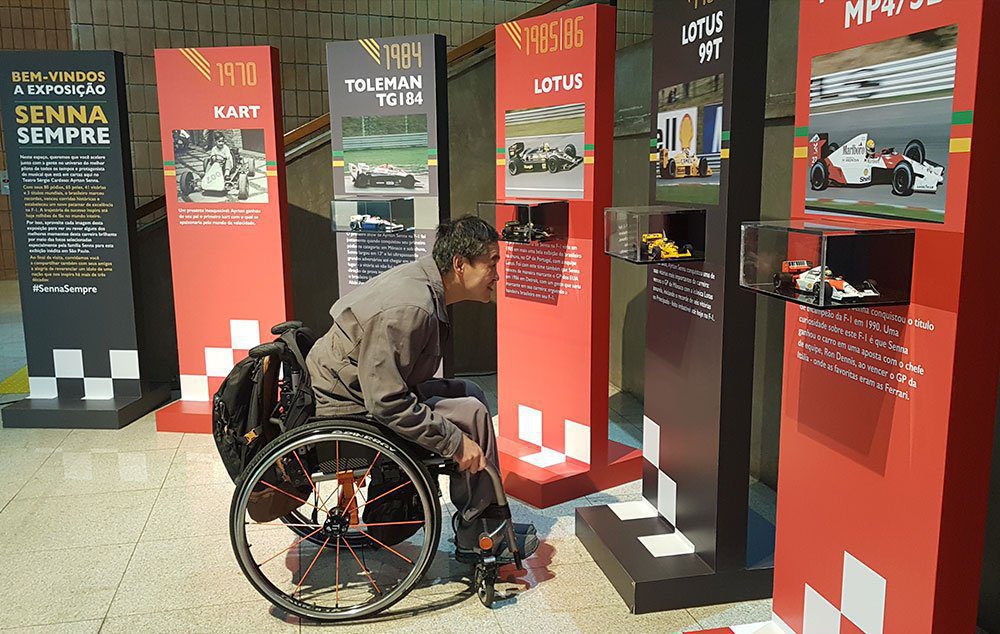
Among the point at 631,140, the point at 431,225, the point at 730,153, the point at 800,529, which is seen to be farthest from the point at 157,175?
the point at 800,529

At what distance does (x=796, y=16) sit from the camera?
123 inches

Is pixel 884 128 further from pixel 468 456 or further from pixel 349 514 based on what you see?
pixel 349 514

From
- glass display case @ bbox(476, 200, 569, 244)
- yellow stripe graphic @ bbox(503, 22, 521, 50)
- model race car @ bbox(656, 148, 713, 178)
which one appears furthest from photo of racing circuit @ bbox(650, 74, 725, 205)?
yellow stripe graphic @ bbox(503, 22, 521, 50)

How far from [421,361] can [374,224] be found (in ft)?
5.65

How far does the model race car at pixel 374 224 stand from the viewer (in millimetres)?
4055

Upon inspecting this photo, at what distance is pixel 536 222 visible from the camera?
3.41m

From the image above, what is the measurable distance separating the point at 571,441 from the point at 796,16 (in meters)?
1.91

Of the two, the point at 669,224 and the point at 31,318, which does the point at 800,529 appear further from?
the point at 31,318

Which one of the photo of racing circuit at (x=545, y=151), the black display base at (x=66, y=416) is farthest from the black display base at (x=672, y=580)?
the black display base at (x=66, y=416)

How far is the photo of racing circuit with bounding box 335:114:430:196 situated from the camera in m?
4.00

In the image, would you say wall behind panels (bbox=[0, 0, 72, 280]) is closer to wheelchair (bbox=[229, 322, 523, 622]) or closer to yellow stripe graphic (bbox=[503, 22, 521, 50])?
yellow stripe graphic (bbox=[503, 22, 521, 50])

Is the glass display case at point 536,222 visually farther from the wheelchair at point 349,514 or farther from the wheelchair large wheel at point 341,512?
the wheelchair large wheel at point 341,512

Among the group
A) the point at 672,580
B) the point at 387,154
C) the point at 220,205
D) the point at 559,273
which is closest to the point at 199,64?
the point at 220,205

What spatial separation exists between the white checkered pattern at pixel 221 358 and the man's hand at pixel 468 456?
2.26 m
